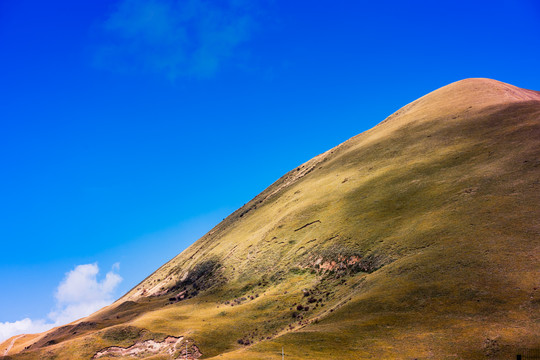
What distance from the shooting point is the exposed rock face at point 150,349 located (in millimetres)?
65188

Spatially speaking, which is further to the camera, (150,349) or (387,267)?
(150,349)

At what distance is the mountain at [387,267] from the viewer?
47500mm

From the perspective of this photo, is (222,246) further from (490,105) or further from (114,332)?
(490,105)

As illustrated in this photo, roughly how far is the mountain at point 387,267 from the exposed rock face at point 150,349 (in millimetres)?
280

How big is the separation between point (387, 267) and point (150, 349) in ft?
152

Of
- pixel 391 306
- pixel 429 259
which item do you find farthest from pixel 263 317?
pixel 429 259

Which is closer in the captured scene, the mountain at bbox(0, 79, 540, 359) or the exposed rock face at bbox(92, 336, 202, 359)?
the mountain at bbox(0, 79, 540, 359)

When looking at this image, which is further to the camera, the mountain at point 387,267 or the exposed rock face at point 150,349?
the exposed rock face at point 150,349

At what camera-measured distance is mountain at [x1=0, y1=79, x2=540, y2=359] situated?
47.5 meters

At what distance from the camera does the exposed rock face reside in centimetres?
6519

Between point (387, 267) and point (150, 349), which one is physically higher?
point (150, 349)

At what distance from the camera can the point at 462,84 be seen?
161 m

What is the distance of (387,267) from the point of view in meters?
65.4

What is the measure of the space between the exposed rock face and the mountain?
0.28 m
